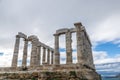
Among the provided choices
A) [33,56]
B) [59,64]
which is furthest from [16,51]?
[59,64]

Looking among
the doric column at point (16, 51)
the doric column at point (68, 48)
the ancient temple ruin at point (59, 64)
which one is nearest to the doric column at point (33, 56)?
the ancient temple ruin at point (59, 64)

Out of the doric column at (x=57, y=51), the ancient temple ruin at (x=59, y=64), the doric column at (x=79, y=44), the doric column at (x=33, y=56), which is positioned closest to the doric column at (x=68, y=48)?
the ancient temple ruin at (x=59, y=64)

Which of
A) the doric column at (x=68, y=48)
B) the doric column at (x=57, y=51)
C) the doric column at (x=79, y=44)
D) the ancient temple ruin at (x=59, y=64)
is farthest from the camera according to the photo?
the doric column at (x=57, y=51)

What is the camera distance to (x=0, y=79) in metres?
19.6

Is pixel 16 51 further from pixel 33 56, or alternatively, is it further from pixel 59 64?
pixel 59 64

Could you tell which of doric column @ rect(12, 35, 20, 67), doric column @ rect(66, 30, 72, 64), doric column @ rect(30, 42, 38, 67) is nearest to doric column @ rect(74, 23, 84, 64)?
doric column @ rect(66, 30, 72, 64)

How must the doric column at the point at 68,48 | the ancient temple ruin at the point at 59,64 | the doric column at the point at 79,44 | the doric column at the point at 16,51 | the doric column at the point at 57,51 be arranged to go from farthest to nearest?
1. the doric column at the point at 16,51
2. the doric column at the point at 57,51
3. the doric column at the point at 68,48
4. the doric column at the point at 79,44
5. the ancient temple ruin at the point at 59,64

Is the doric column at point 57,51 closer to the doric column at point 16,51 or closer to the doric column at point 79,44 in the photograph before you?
the doric column at point 79,44

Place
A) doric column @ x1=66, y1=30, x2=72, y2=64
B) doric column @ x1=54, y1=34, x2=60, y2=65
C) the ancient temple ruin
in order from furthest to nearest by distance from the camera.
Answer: doric column @ x1=54, y1=34, x2=60, y2=65 → doric column @ x1=66, y1=30, x2=72, y2=64 → the ancient temple ruin

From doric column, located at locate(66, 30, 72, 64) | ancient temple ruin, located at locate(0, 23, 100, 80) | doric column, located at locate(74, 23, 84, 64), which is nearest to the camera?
ancient temple ruin, located at locate(0, 23, 100, 80)

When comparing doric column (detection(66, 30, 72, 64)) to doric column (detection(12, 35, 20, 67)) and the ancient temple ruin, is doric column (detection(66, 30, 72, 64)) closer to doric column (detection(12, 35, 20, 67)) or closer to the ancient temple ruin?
the ancient temple ruin

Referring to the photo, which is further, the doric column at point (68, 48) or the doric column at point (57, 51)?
the doric column at point (57, 51)

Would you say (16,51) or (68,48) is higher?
(16,51)

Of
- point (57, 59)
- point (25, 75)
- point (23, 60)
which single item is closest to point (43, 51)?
point (23, 60)
